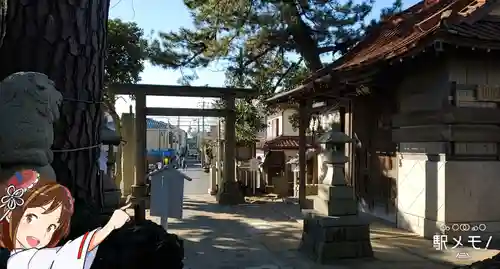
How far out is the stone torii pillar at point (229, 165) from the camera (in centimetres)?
1391

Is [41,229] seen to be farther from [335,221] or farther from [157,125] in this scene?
[157,125]

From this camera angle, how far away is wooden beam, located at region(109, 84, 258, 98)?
12914 mm

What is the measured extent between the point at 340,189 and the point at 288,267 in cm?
148

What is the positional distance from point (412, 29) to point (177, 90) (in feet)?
22.0

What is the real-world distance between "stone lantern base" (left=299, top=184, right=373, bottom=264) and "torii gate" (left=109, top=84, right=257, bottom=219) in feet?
21.8

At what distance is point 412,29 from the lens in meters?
10.1

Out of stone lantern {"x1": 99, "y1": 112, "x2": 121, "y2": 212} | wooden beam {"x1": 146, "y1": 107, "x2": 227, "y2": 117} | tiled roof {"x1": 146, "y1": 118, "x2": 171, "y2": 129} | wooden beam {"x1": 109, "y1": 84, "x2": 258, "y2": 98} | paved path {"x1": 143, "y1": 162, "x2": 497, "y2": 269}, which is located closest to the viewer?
stone lantern {"x1": 99, "y1": 112, "x2": 121, "y2": 212}

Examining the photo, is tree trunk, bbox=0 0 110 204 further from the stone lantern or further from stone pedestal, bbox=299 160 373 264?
stone pedestal, bbox=299 160 373 264

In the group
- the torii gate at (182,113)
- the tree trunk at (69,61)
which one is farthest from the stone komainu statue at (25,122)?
the torii gate at (182,113)

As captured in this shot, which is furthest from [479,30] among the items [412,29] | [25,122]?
[25,122]

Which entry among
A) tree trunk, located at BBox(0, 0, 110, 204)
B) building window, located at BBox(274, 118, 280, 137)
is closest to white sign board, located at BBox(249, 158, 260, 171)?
building window, located at BBox(274, 118, 280, 137)

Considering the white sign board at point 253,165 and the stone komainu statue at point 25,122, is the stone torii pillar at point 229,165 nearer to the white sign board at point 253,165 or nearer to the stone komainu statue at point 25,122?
the white sign board at point 253,165

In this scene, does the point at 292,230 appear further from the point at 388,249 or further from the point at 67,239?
the point at 67,239

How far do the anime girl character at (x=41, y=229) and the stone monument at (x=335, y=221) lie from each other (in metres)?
5.37
